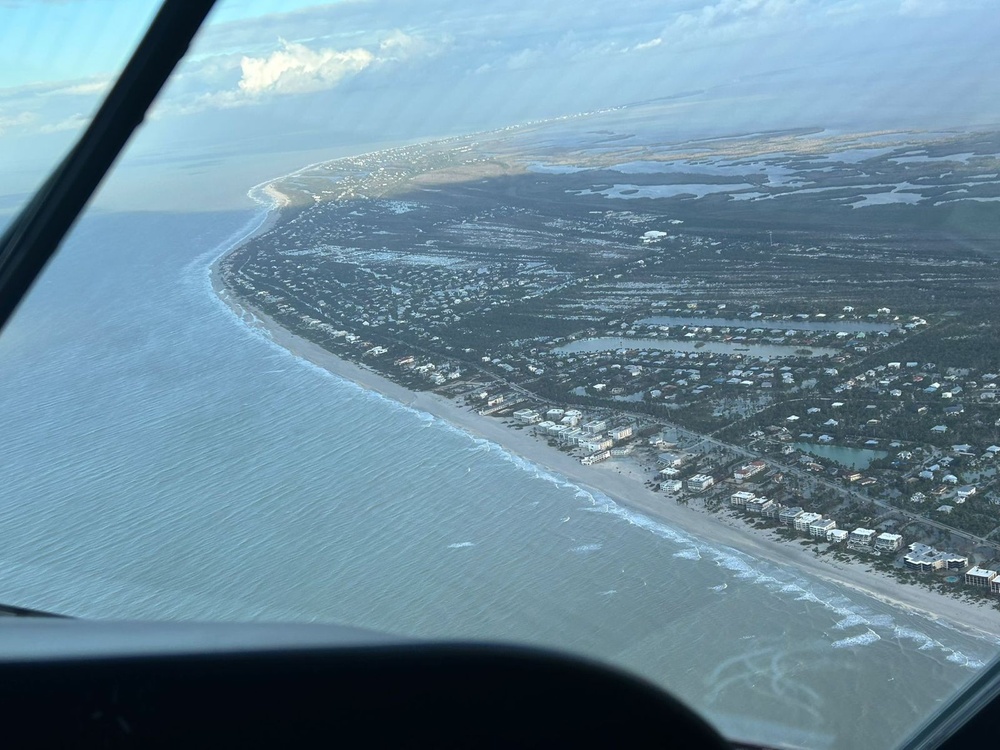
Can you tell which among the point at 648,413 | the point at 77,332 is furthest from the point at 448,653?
the point at 77,332

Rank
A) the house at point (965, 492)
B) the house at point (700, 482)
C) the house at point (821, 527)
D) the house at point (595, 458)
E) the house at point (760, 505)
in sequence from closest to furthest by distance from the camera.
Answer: the house at point (965, 492), the house at point (821, 527), the house at point (760, 505), the house at point (700, 482), the house at point (595, 458)

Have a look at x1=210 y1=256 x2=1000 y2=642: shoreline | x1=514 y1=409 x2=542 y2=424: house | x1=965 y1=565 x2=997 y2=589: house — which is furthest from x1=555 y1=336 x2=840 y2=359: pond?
x1=965 y1=565 x2=997 y2=589: house

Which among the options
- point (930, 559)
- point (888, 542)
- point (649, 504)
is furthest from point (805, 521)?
point (649, 504)

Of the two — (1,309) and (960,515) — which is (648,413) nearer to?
(960,515)

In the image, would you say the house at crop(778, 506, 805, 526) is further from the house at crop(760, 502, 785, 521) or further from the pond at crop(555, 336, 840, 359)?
the pond at crop(555, 336, 840, 359)

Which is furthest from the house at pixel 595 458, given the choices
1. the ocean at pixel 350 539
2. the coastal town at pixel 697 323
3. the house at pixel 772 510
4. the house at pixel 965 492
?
the house at pixel 965 492

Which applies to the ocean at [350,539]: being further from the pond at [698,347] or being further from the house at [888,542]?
the pond at [698,347]
